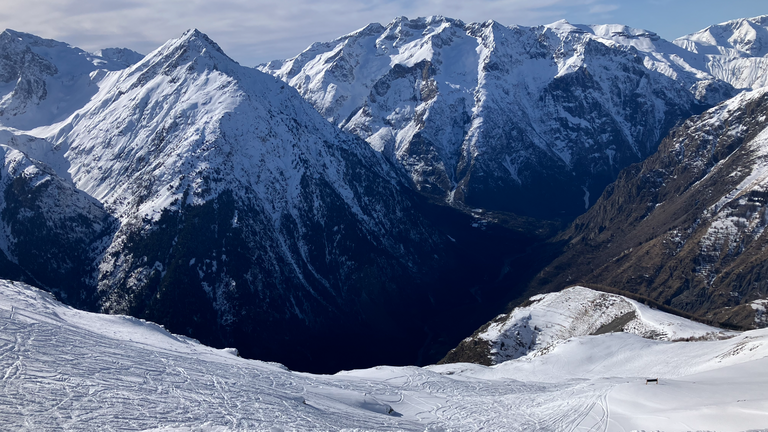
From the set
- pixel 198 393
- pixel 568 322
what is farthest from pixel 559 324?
pixel 198 393

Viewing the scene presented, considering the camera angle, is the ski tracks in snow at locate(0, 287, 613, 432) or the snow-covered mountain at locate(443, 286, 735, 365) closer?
the ski tracks in snow at locate(0, 287, 613, 432)

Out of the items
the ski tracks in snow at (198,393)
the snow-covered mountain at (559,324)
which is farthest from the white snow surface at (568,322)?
the ski tracks in snow at (198,393)

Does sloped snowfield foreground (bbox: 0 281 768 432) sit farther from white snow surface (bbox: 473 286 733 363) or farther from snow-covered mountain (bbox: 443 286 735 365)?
white snow surface (bbox: 473 286 733 363)

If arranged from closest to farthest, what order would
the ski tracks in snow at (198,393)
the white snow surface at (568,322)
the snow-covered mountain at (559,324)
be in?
the ski tracks in snow at (198,393)
the white snow surface at (568,322)
the snow-covered mountain at (559,324)

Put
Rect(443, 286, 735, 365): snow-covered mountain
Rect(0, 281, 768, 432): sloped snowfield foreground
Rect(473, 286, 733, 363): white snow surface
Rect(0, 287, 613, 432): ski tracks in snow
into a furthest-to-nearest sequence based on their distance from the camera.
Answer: Rect(443, 286, 735, 365): snow-covered mountain → Rect(473, 286, 733, 363): white snow surface → Rect(0, 281, 768, 432): sloped snowfield foreground → Rect(0, 287, 613, 432): ski tracks in snow

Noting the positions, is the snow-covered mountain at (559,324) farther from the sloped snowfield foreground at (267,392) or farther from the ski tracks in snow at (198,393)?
the ski tracks in snow at (198,393)

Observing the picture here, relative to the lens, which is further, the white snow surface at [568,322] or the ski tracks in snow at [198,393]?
the white snow surface at [568,322]

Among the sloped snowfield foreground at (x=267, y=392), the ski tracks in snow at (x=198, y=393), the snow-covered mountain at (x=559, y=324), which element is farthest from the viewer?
the snow-covered mountain at (x=559, y=324)

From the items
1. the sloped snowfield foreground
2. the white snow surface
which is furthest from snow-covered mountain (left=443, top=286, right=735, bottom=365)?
the sloped snowfield foreground

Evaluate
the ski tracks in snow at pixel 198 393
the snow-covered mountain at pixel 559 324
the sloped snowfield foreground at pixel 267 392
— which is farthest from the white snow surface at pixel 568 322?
the ski tracks in snow at pixel 198 393
